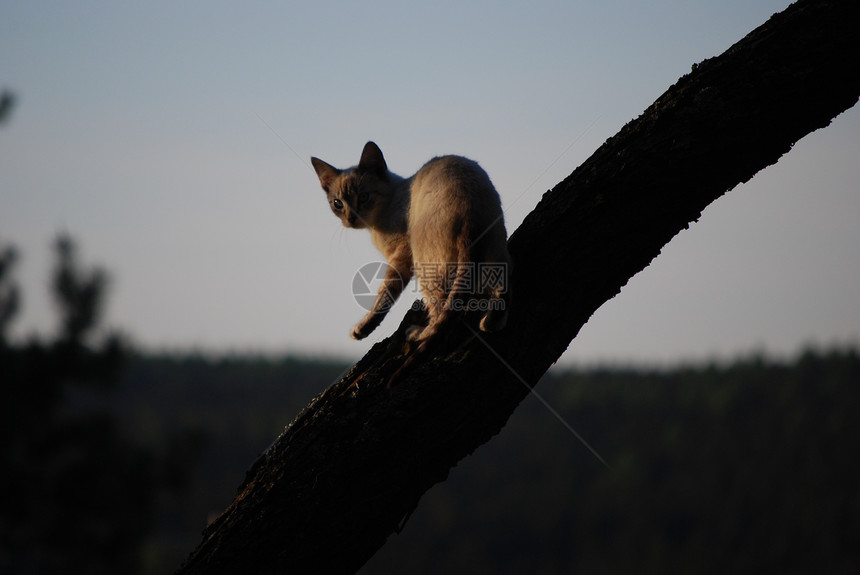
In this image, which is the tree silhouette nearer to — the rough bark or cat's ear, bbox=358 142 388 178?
cat's ear, bbox=358 142 388 178

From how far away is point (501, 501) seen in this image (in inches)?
628

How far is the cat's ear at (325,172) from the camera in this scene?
4.39 m

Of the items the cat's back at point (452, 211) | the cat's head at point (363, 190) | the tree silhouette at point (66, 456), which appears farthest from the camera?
the tree silhouette at point (66, 456)

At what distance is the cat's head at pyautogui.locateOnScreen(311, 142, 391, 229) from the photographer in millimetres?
4051

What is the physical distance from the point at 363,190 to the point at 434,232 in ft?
3.67

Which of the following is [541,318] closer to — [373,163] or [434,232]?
[434,232]

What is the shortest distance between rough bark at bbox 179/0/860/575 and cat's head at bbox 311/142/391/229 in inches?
62.1

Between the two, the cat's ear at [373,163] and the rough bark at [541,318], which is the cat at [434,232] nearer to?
the cat's ear at [373,163]

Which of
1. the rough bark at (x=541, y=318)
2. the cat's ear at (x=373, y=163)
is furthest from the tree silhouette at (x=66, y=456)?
the rough bark at (x=541, y=318)

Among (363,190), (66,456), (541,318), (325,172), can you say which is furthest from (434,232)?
(66,456)

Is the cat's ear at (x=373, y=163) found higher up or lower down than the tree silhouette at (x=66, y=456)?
higher up

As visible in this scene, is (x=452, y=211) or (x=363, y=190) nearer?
(x=452, y=211)

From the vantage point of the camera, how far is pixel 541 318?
2604 millimetres

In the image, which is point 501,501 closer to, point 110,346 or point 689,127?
point 110,346
